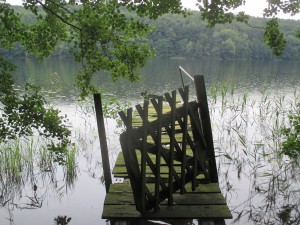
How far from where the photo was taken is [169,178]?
4.68m

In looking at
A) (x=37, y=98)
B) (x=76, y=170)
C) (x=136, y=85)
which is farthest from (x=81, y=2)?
(x=136, y=85)

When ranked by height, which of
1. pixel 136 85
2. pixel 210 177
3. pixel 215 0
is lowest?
pixel 136 85

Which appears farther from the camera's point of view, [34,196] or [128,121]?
[34,196]

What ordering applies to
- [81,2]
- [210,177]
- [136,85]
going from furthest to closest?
1. [136,85]
2. [210,177]
3. [81,2]

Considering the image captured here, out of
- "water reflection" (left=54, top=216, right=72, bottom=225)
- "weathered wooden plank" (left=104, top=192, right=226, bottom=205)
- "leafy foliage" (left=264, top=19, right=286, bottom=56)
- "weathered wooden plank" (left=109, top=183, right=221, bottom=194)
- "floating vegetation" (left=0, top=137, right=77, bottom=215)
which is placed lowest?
"water reflection" (left=54, top=216, right=72, bottom=225)

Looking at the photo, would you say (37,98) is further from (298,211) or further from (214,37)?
(214,37)

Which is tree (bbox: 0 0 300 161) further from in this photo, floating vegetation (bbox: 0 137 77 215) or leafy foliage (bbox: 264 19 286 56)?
floating vegetation (bbox: 0 137 77 215)

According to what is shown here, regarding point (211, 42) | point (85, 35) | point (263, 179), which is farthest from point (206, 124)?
point (211, 42)

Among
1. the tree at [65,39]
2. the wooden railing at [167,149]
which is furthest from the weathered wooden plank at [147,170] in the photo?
the tree at [65,39]

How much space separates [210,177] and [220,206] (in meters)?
1.10

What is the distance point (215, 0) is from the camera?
483 cm

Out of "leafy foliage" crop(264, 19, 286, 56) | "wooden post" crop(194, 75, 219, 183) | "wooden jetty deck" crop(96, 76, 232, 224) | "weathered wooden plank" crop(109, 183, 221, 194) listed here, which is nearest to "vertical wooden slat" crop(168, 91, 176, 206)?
"wooden jetty deck" crop(96, 76, 232, 224)

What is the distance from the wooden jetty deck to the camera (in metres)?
4.26

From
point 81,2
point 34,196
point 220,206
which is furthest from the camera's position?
point 34,196
